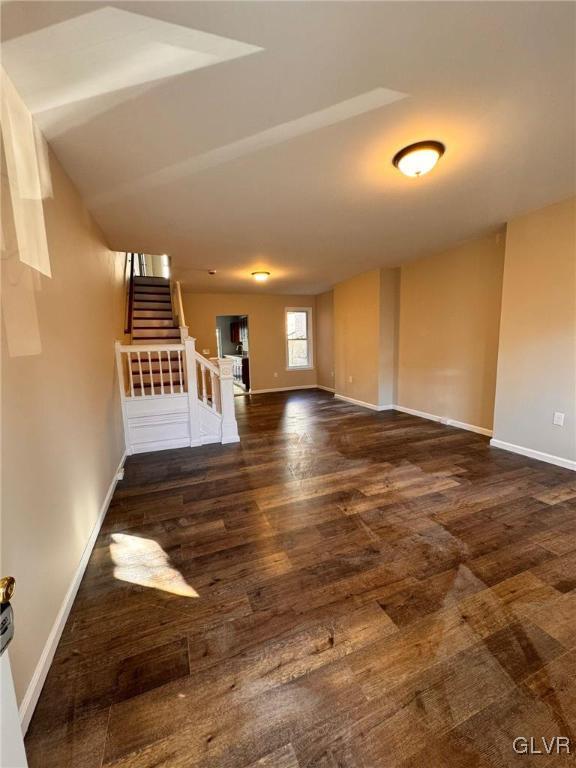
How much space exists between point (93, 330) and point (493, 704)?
10.6 ft

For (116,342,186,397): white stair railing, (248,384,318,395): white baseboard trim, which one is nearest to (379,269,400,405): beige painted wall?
(248,384,318,395): white baseboard trim

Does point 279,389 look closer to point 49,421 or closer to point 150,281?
point 150,281

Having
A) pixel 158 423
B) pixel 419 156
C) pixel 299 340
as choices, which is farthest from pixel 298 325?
pixel 419 156

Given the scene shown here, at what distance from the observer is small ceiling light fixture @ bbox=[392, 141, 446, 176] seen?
1941 mm

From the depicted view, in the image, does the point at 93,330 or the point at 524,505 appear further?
the point at 93,330

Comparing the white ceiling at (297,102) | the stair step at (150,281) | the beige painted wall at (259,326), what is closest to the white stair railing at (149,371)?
the white ceiling at (297,102)

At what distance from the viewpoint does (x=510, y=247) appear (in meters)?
3.27

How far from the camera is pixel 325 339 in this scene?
25.5 ft

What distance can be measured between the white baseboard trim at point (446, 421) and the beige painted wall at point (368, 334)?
1.17 feet

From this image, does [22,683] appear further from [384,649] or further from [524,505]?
[524,505]

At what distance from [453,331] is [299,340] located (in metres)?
4.30

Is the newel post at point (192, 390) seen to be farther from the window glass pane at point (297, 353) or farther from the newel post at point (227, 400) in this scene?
the window glass pane at point (297, 353)

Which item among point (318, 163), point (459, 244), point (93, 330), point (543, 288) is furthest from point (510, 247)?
point (93, 330)

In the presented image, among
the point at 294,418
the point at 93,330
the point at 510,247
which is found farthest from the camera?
the point at 294,418
